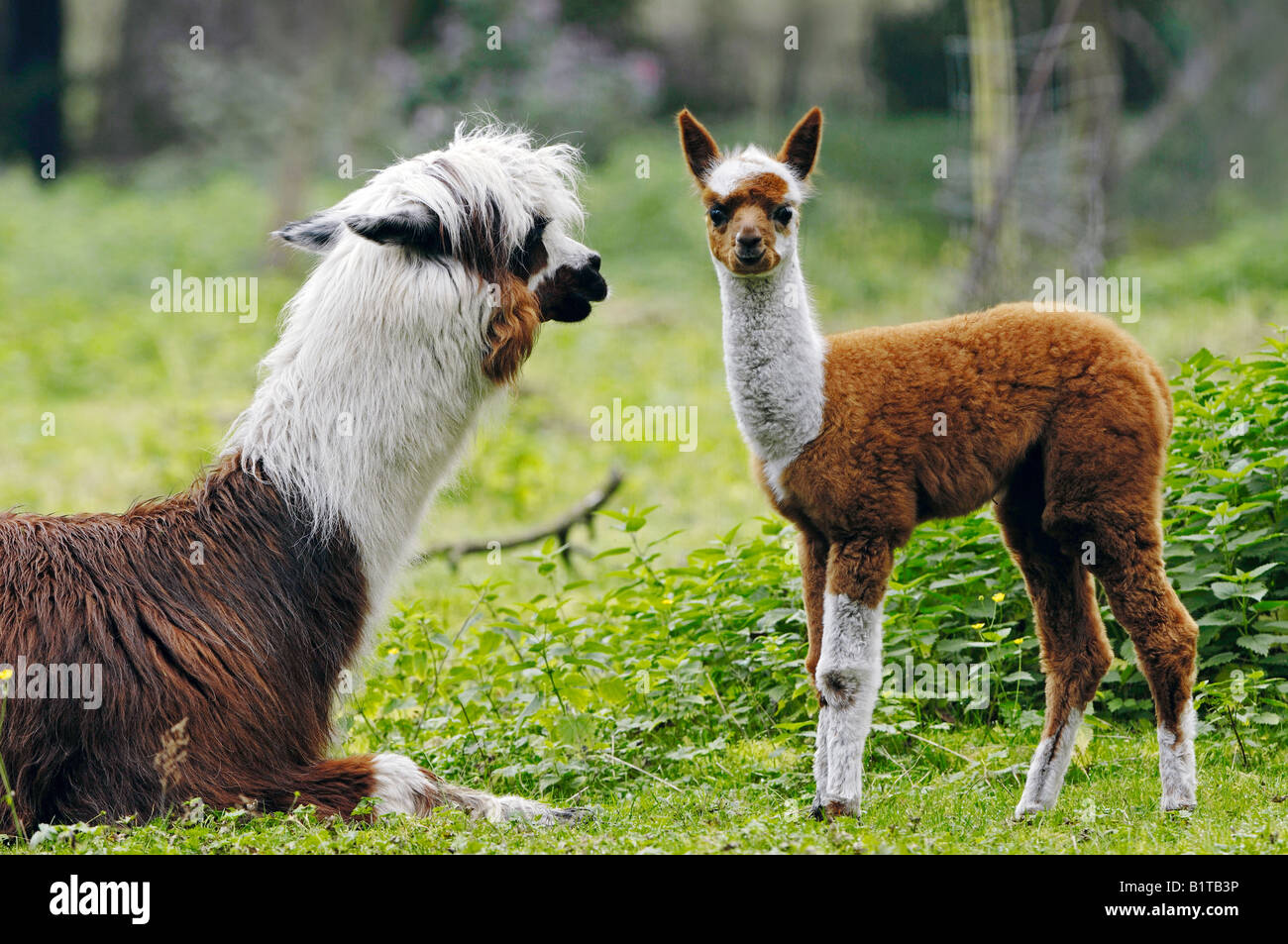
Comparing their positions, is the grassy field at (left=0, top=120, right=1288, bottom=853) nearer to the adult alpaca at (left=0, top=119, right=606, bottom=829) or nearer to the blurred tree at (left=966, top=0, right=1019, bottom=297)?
the adult alpaca at (left=0, top=119, right=606, bottom=829)

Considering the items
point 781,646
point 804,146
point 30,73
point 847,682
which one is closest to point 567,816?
point 847,682

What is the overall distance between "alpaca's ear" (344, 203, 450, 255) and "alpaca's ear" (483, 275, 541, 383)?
0.86 feet

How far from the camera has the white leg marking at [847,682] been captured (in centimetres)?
409

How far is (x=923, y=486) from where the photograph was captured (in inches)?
166

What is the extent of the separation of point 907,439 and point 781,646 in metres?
1.84

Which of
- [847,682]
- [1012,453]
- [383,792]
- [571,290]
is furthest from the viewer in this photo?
[571,290]

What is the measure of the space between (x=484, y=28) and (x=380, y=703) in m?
13.9

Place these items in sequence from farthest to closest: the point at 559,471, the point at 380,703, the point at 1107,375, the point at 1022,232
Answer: the point at 1022,232 < the point at 559,471 < the point at 380,703 < the point at 1107,375

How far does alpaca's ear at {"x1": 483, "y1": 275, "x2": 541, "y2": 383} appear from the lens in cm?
459

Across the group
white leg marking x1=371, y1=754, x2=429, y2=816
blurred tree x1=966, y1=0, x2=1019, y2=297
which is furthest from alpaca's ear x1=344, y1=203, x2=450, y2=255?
blurred tree x1=966, y1=0, x2=1019, y2=297

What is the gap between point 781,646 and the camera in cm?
582

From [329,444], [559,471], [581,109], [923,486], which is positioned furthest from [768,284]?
[581,109]

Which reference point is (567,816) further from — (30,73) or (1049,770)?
(30,73)
